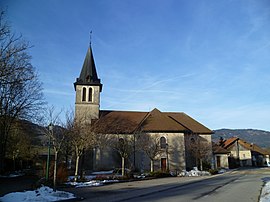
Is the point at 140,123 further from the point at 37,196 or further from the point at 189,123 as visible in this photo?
the point at 37,196

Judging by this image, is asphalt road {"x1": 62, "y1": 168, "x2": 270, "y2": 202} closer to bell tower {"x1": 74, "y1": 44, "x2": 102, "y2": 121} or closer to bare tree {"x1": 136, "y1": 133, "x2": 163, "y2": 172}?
bare tree {"x1": 136, "y1": 133, "x2": 163, "y2": 172}

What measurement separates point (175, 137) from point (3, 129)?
23.7m

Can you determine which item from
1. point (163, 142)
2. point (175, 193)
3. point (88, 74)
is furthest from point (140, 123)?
point (175, 193)

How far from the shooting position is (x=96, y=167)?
35.5 m

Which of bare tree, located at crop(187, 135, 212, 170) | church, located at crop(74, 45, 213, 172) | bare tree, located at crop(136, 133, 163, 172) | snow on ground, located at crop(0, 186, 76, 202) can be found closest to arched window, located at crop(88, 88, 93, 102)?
church, located at crop(74, 45, 213, 172)

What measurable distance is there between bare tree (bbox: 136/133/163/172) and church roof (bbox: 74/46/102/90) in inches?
462

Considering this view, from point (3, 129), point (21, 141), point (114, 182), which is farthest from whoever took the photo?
point (21, 141)

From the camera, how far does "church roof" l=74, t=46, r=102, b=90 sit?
40.3 meters

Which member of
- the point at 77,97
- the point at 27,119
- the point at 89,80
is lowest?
the point at 27,119

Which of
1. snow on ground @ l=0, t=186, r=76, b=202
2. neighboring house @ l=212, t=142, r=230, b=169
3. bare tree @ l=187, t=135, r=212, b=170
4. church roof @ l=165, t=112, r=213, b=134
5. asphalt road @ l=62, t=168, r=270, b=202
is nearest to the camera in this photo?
snow on ground @ l=0, t=186, r=76, b=202

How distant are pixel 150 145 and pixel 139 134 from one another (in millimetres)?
2535

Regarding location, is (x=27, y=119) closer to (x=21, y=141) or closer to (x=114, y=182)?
(x=21, y=141)

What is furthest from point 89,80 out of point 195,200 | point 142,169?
point 195,200

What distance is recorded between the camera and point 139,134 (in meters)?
35.3
